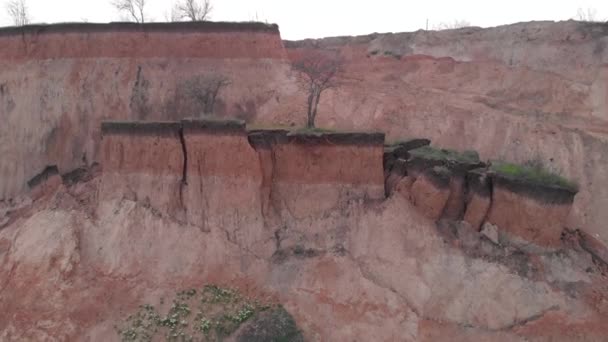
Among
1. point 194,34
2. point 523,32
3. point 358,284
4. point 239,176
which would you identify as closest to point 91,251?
point 239,176

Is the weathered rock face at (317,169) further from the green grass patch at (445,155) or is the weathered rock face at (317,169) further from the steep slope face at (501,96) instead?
the steep slope face at (501,96)

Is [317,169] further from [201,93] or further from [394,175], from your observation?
[201,93]

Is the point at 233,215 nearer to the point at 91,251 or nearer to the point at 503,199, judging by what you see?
the point at 91,251

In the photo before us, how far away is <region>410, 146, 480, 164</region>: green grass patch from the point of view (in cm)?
1152

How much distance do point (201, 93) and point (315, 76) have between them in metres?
3.13

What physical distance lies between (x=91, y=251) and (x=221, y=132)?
3.58 meters

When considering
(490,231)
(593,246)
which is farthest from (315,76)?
(593,246)

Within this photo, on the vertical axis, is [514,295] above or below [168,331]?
above

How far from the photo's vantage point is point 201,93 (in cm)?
1567

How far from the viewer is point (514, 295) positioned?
10250 millimetres

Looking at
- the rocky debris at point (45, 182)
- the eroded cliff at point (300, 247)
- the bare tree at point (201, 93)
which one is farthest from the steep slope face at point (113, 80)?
the eroded cliff at point (300, 247)

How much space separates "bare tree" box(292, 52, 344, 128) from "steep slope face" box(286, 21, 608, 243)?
1.25 ft

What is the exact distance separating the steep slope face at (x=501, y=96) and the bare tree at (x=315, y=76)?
38 cm

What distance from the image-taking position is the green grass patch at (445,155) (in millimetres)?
11516
